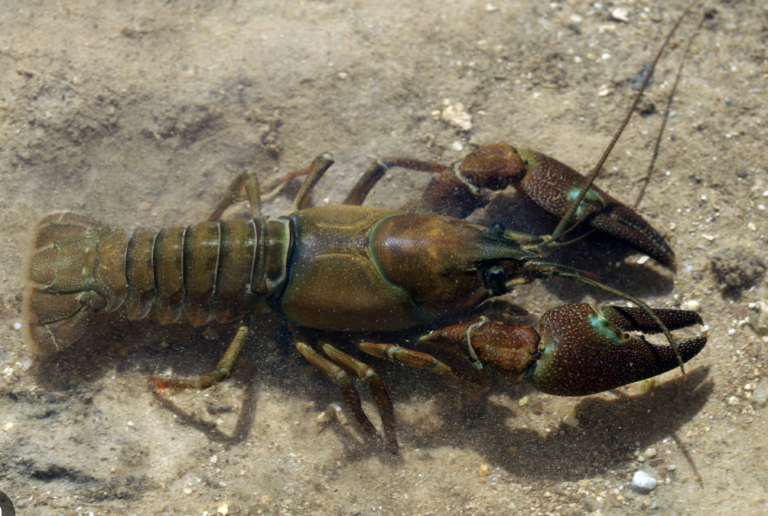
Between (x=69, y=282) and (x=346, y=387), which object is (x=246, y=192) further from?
(x=346, y=387)

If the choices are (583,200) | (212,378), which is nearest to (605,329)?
(583,200)

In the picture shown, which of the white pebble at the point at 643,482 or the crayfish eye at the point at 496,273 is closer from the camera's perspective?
the white pebble at the point at 643,482

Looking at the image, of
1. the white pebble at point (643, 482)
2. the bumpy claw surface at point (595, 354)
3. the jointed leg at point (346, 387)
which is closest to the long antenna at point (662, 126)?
the bumpy claw surface at point (595, 354)

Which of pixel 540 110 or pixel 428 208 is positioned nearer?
pixel 428 208

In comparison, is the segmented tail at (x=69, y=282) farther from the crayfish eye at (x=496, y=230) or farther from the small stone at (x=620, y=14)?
the small stone at (x=620, y=14)

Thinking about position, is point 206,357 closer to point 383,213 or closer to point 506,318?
point 383,213

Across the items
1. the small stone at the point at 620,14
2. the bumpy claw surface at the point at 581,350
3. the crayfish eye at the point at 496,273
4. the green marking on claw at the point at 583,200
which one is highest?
the small stone at the point at 620,14

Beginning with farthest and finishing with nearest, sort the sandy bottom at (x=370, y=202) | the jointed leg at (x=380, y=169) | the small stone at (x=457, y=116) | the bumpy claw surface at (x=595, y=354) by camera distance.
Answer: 1. the small stone at (x=457, y=116)
2. the jointed leg at (x=380, y=169)
3. the sandy bottom at (x=370, y=202)
4. the bumpy claw surface at (x=595, y=354)

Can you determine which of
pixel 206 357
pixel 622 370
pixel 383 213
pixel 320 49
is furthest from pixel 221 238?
pixel 622 370
